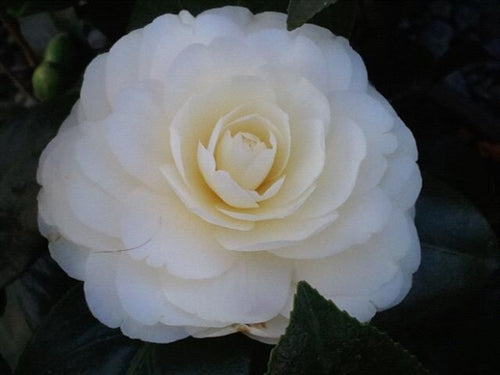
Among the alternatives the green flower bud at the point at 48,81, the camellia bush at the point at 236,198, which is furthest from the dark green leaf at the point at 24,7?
the camellia bush at the point at 236,198

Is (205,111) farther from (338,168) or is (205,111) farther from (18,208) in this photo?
(18,208)

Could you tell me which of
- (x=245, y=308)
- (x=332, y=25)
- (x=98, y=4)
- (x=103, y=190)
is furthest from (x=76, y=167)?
(x=98, y=4)

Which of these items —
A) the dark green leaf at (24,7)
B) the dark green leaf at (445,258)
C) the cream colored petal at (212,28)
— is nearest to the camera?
the cream colored petal at (212,28)

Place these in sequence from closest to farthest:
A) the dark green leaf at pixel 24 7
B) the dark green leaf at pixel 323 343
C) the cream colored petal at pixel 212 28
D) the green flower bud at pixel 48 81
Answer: the dark green leaf at pixel 323 343 < the cream colored petal at pixel 212 28 < the dark green leaf at pixel 24 7 < the green flower bud at pixel 48 81

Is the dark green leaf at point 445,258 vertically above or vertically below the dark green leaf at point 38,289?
above

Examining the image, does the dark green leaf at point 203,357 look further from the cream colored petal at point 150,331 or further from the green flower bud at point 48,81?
the green flower bud at point 48,81
